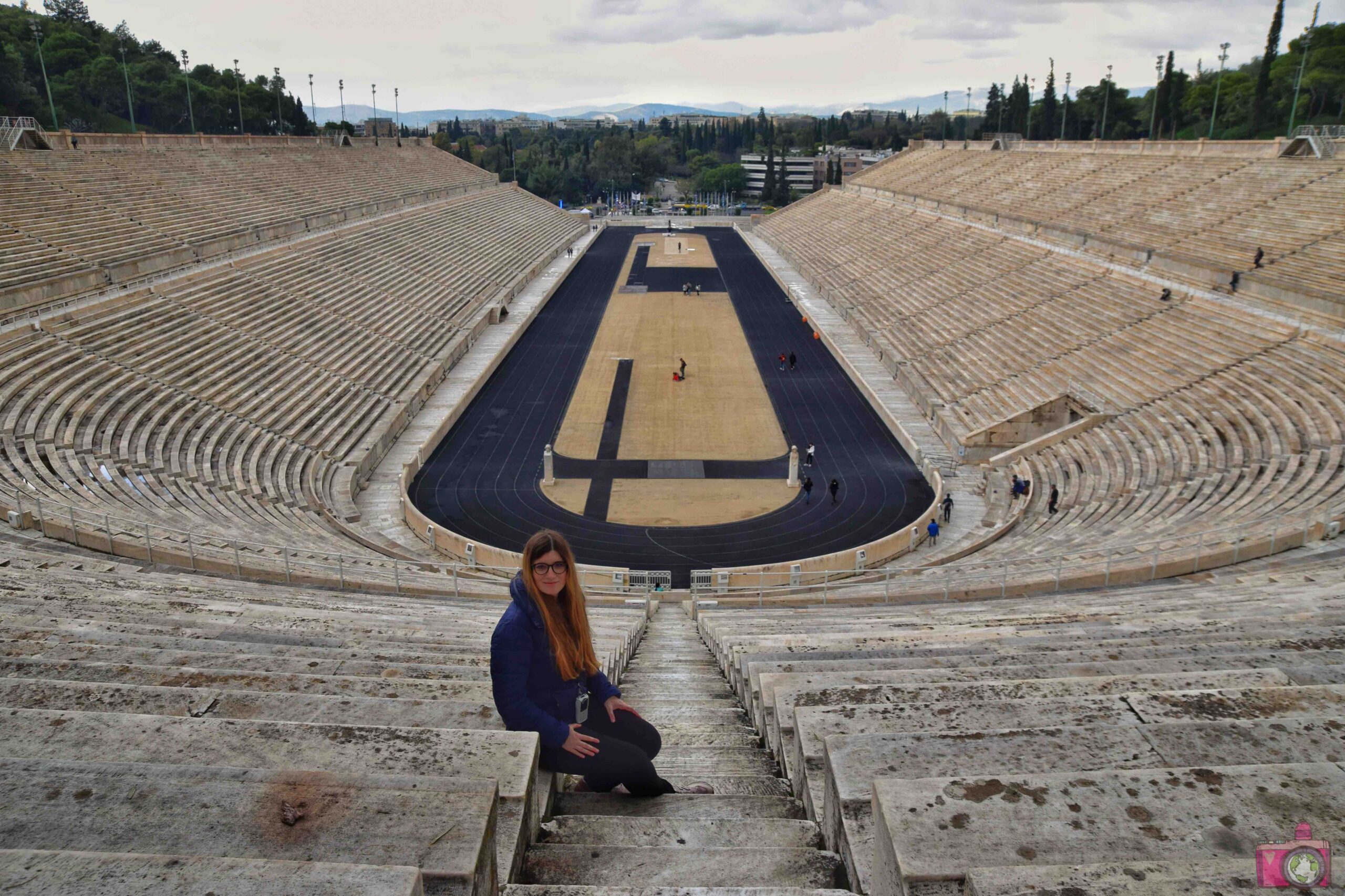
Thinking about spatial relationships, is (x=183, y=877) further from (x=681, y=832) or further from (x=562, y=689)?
(x=562, y=689)

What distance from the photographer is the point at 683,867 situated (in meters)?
3.47

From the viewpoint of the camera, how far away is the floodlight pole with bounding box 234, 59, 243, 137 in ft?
225

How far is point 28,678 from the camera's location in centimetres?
485

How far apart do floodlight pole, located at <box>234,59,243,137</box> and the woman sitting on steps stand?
74467mm

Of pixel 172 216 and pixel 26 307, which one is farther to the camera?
pixel 172 216

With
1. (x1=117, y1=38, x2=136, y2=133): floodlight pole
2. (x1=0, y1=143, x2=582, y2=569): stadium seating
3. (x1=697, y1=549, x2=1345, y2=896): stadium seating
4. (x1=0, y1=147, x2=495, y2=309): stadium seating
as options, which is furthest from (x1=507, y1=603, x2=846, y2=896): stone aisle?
(x1=117, y1=38, x2=136, y2=133): floodlight pole

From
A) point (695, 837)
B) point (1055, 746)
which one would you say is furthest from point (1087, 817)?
point (695, 837)

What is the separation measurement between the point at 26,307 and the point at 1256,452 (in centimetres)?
2624

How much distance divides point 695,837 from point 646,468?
65.1ft

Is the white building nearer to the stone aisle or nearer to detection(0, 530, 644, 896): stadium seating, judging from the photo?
the stone aisle

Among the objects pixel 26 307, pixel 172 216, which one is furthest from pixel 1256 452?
pixel 172 216

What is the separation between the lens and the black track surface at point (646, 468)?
19.2m

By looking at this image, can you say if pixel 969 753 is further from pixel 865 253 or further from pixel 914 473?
pixel 865 253

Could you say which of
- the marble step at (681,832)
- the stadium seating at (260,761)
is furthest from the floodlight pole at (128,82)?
the marble step at (681,832)
